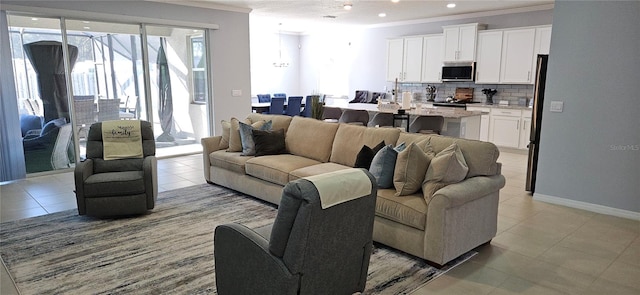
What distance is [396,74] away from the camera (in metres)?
9.52

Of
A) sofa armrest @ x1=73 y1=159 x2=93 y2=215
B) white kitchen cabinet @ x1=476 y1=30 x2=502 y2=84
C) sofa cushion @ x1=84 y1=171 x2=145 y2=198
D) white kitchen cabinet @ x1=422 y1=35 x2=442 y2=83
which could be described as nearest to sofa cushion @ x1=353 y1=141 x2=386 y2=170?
sofa cushion @ x1=84 y1=171 x2=145 y2=198

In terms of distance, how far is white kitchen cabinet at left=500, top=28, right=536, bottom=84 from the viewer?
289 inches

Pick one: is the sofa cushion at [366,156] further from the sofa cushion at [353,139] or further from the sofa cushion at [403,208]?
the sofa cushion at [403,208]

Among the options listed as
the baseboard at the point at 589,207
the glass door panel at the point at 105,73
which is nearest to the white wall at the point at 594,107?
the baseboard at the point at 589,207

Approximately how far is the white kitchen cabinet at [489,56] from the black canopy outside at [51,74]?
725cm

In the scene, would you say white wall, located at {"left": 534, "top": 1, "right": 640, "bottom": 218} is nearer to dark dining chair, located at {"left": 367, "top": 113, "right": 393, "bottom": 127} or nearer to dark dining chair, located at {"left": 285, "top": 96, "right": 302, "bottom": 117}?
dark dining chair, located at {"left": 367, "top": 113, "right": 393, "bottom": 127}

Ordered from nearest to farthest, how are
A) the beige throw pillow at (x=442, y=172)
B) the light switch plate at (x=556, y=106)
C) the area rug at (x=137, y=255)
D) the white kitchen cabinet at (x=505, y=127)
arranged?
1. the area rug at (x=137, y=255)
2. the beige throw pillow at (x=442, y=172)
3. the light switch plate at (x=556, y=106)
4. the white kitchen cabinet at (x=505, y=127)

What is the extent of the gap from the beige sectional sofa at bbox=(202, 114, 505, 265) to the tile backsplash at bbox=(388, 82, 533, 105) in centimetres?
510

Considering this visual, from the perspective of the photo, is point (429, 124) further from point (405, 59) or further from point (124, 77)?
point (124, 77)

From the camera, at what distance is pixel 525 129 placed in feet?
23.9

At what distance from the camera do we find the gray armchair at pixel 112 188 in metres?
3.80

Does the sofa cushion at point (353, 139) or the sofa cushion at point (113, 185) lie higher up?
the sofa cushion at point (353, 139)

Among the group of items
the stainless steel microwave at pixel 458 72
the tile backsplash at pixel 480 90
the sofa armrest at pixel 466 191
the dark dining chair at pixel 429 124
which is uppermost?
the stainless steel microwave at pixel 458 72

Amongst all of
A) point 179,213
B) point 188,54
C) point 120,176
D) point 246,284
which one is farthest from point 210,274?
point 188,54
